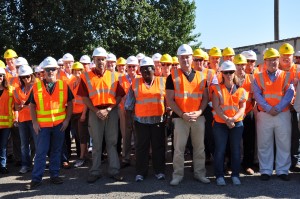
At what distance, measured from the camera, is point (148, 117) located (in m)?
5.87

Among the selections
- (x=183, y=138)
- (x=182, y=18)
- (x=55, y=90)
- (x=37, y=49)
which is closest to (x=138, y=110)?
(x=183, y=138)

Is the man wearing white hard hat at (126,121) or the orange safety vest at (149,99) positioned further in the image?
the man wearing white hard hat at (126,121)

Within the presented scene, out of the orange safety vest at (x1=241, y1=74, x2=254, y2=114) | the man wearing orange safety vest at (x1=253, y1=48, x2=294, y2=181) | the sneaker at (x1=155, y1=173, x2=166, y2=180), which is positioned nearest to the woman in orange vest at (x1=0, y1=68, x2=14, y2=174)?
the sneaker at (x1=155, y1=173, x2=166, y2=180)

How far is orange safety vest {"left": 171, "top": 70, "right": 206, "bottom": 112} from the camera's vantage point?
18.1ft

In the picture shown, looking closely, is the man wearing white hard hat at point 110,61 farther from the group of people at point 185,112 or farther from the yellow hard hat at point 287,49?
the yellow hard hat at point 287,49

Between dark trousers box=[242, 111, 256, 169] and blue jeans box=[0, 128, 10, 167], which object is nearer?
dark trousers box=[242, 111, 256, 169]

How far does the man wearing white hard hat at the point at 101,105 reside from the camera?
5.88 metres

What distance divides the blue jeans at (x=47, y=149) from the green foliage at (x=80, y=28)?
481 inches

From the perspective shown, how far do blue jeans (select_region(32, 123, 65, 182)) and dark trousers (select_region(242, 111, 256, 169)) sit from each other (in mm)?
3331

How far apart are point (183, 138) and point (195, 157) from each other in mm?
429

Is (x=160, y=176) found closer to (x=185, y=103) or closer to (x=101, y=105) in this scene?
(x=185, y=103)

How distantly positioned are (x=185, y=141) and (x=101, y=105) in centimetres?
159

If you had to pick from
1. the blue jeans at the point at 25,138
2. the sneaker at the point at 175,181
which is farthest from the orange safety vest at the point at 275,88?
the blue jeans at the point at 25,138

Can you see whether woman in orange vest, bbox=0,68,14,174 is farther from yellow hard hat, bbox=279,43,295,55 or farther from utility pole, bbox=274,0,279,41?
utility pole, bbox=274,0,279,41
